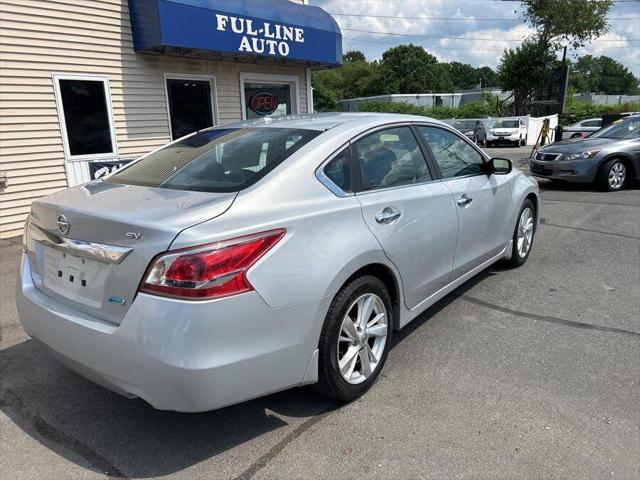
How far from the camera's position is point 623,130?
1055 cm

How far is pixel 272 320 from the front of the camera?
2.31 metres

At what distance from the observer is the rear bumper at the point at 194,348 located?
2.12 m

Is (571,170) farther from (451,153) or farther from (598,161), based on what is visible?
(451,153)

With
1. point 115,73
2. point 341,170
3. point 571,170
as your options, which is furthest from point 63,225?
point 571,170

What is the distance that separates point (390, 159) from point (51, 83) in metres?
6.40

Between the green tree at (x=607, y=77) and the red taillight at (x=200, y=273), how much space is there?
414ft

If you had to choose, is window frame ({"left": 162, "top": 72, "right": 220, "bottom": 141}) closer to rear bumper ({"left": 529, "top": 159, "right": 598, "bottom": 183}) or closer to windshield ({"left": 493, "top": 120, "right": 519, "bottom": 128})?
rear bumper ({"left": 529, "top": 159, "right": 598, "bottom": 183})

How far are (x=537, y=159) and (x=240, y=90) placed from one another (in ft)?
20.6

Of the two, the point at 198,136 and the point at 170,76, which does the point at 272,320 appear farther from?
the point at 170,76

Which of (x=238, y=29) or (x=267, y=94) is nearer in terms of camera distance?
(x=238, y=29)

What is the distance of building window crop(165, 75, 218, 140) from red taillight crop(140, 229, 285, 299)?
766 cm

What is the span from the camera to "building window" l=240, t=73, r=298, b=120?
1048 centimetres

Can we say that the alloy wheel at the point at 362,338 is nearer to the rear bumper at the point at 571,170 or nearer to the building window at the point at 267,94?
the building window at the point at 267,94

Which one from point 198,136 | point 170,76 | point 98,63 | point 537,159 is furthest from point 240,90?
point 198,136
